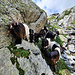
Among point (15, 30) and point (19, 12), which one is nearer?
point (15, 30)

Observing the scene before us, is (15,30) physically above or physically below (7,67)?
above

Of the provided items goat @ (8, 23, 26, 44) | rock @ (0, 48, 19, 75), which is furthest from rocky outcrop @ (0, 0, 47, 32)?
rock @ (0, 48, 19, 75)

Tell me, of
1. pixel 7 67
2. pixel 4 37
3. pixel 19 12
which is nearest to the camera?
pixel 7 67

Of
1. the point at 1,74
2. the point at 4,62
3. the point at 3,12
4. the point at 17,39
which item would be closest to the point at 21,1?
the point at 3,12

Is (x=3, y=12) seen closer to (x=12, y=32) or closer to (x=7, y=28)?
(x=7, y=28)

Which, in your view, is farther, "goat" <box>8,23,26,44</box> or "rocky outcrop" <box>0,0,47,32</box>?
"rocky outcrop" <box>0,0,47,32</box>

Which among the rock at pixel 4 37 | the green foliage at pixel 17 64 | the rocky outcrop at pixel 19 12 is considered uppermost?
the rocky outcrop at pixel 19 12

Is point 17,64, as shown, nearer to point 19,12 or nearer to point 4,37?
point 4,37

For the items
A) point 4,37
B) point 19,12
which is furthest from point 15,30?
point 19,12

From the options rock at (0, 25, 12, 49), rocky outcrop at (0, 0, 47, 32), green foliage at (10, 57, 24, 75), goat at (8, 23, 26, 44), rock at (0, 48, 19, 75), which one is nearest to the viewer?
rock at (0, 48, 19, 75)

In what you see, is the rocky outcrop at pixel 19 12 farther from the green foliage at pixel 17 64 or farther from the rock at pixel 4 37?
the green foliage at pixel 17 64

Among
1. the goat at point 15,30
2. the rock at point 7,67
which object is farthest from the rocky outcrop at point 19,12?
the rock at point 7,67

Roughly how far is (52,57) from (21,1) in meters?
9.30

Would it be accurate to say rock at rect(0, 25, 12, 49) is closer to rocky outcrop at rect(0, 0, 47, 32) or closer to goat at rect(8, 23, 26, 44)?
goat at rect(8, 23, 26, 44)
